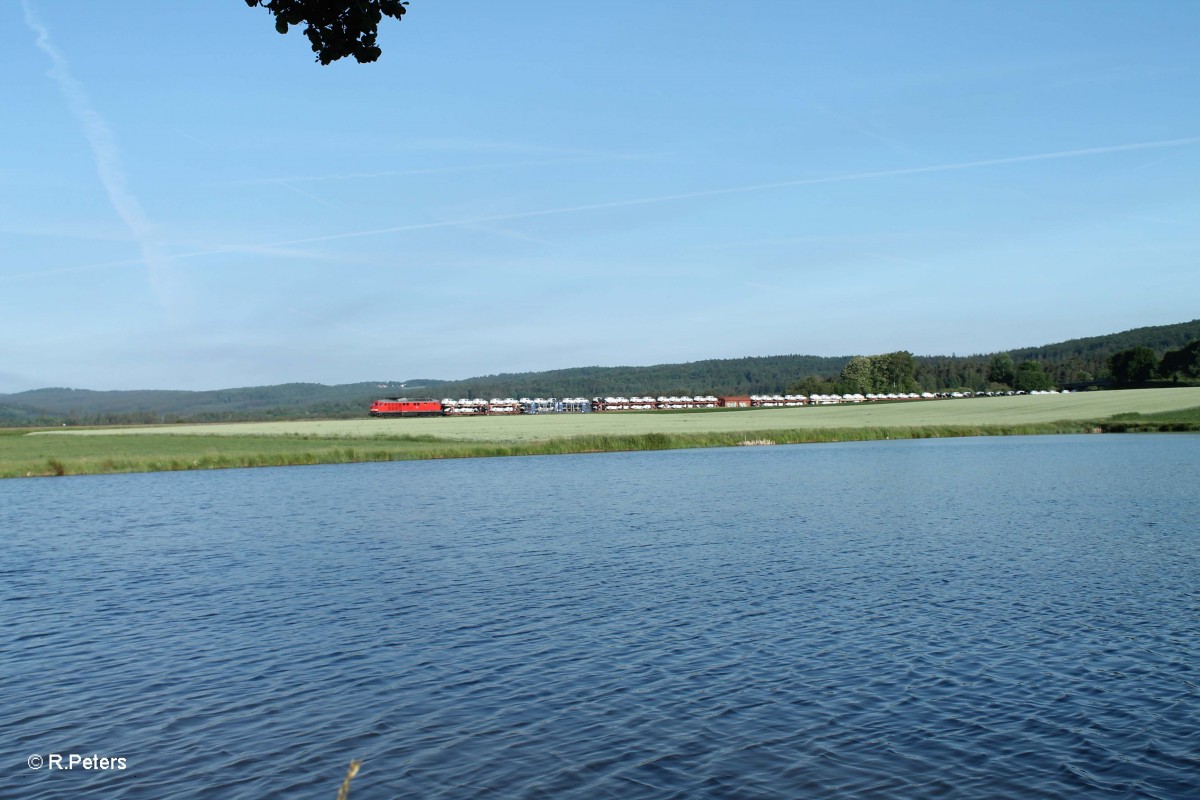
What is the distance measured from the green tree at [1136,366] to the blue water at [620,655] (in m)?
159

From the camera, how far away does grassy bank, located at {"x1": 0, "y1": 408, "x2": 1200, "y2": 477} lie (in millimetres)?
67250

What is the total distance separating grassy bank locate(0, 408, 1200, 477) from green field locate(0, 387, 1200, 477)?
0.30 feet

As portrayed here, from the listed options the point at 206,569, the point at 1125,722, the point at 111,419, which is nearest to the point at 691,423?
the point at 206,569

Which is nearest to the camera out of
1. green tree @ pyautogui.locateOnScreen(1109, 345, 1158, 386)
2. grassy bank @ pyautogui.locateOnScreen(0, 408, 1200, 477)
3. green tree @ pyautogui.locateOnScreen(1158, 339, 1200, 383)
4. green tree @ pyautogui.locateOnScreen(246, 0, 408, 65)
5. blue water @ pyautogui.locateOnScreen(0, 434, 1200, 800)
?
green tree @ pyautogui.locateOnScreen(246, 0, 408, 65)

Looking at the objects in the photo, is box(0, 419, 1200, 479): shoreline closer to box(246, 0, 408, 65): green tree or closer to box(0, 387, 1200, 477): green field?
box(0, 387, 1200, 477): green field

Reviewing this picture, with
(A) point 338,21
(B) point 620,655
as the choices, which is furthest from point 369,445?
(A) point 338,21

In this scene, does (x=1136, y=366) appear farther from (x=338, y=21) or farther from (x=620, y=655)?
(x=338, y=21)

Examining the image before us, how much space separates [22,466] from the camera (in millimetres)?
65875

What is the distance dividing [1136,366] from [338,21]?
193 meters

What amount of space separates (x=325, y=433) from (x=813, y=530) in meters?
81.4

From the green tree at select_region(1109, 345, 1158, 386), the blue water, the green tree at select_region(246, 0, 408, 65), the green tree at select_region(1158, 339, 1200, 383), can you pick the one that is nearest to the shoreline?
the blue water

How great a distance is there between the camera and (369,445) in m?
82.9

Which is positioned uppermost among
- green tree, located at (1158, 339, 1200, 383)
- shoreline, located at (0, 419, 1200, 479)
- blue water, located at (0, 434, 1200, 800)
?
green tree, located at (1158, 339, 1200, 383)

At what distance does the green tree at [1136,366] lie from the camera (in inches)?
6826
